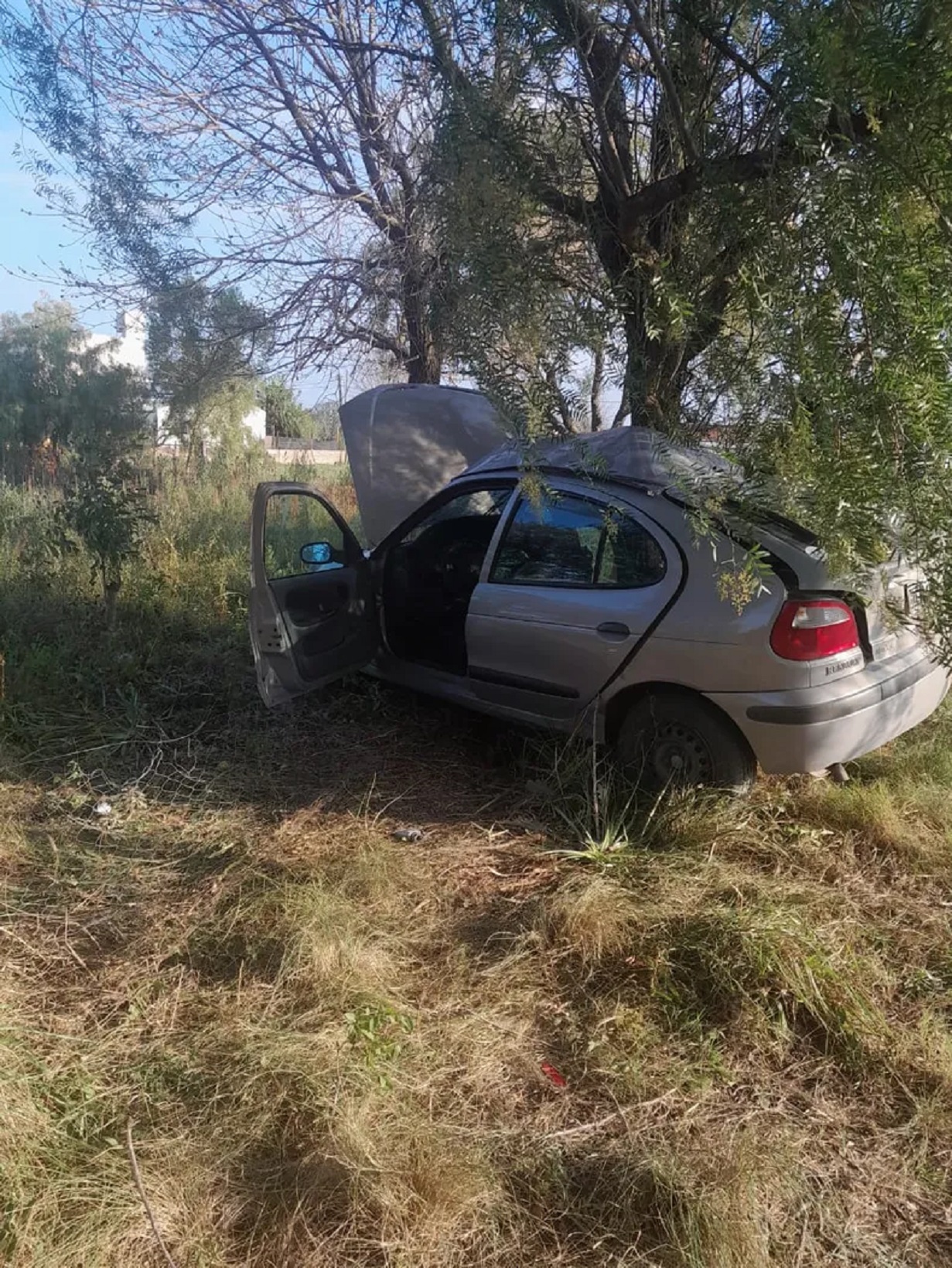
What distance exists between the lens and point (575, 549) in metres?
4.24

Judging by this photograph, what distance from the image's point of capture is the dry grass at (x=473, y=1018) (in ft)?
6.89

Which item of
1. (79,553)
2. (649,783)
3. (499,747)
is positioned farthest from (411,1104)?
(79,553)

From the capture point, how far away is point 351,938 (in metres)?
3.11

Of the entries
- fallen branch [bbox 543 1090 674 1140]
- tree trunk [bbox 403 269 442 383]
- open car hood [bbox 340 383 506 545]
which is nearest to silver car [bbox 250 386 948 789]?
open car hood [bbox 340 383 506 545]

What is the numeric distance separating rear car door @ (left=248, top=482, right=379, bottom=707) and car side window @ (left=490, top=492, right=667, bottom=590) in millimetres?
1002

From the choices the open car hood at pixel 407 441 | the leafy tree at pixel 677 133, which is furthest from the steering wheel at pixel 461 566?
the leafy tree at pixel 677 133

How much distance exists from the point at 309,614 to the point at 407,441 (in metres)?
1.74

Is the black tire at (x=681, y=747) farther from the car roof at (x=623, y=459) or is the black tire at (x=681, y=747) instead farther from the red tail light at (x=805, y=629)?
the car roof at (x=623, y=459)

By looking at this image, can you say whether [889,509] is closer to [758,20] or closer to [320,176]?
[758,20]

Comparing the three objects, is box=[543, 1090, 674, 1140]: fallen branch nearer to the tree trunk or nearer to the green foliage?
the green foliage

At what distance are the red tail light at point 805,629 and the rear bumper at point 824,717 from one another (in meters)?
0.15

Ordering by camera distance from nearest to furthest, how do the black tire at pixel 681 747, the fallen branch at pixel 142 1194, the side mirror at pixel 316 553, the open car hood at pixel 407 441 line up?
the fallen branch at pixel 142 1194, the black tire at pixel 681 747, the side mirror at pixel 316 553, the open car hood at pixel 407 441

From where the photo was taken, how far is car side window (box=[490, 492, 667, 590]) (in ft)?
13.0

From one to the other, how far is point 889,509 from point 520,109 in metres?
2.23
